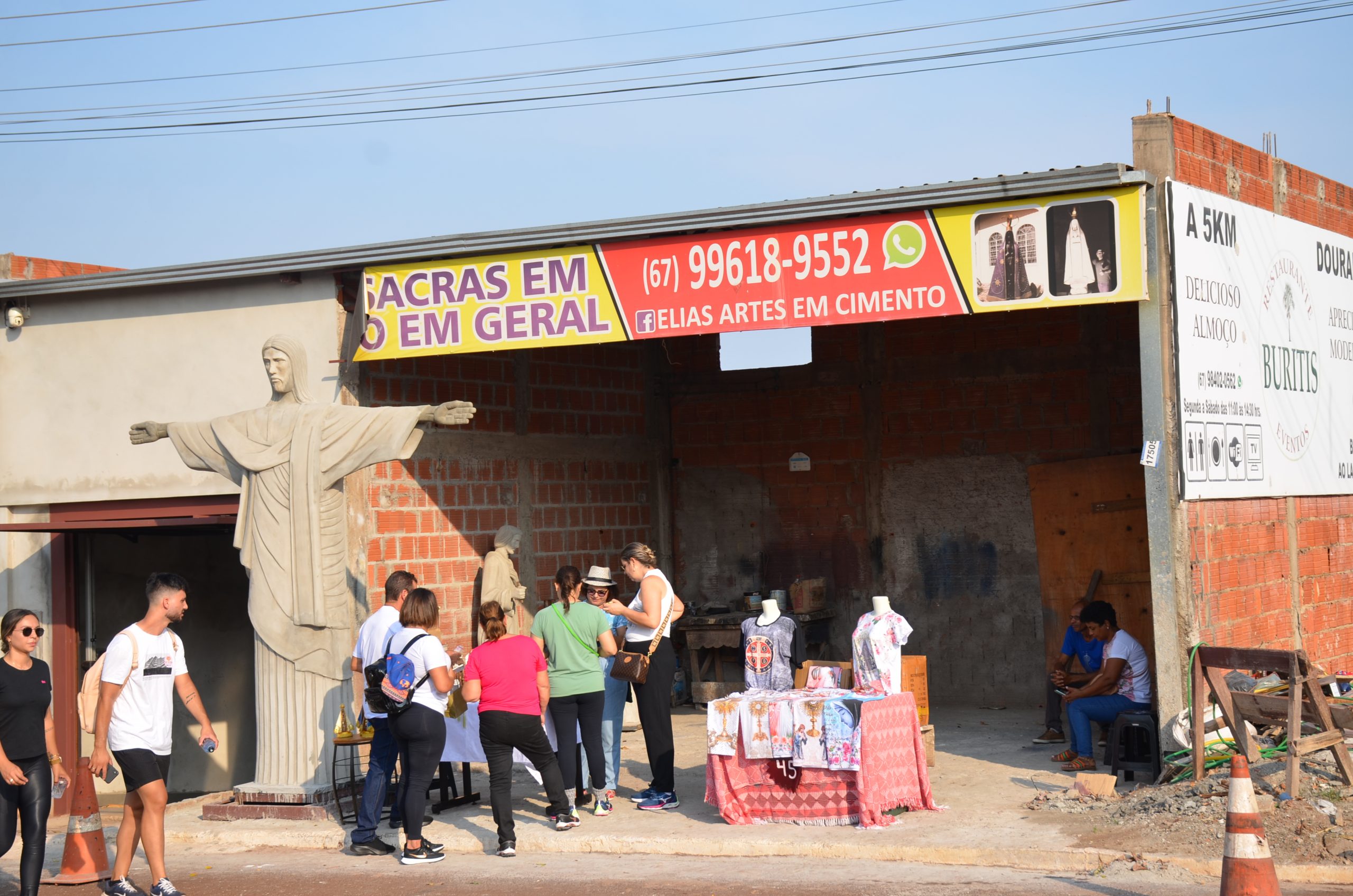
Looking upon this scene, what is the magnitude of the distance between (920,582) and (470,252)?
639 centimetres

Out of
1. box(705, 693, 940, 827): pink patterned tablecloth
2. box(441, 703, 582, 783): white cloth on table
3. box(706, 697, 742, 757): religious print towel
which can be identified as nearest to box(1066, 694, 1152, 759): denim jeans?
box(705, 693, 940, 827): pink patterned tablecloth

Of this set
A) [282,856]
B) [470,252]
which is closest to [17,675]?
[282,856]

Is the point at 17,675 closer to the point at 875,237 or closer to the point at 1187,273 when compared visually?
the point at 875,237

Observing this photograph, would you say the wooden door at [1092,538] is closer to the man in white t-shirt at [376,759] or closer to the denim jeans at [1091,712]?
→ the denim jeans at [1091,712]

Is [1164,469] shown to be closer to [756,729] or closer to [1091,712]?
[1091,712]

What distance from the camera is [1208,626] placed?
995 centimetres

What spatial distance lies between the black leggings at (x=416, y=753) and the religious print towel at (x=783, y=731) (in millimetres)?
2086

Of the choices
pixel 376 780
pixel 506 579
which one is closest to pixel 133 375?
pixel 506 579

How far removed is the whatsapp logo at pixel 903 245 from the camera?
10016 millimetres

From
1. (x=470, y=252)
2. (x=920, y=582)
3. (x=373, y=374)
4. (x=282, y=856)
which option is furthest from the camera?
(x=920, y=582)

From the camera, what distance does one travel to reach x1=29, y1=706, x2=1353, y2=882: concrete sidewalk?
806 centimetres

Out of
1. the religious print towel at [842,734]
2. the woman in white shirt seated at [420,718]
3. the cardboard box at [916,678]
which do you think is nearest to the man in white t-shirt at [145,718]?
the woman in white shirt seated at [420,718]

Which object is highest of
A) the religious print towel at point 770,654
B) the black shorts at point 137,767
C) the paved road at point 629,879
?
the religious print towel at point 770,654

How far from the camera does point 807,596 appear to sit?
15.1 meters
